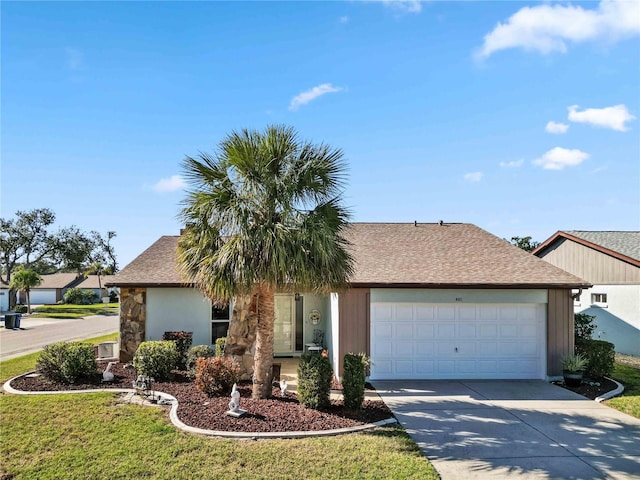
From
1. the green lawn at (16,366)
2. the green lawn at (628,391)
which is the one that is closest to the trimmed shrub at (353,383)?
the green lawn at (628,391)

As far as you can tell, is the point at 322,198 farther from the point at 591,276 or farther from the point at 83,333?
the point at 83,333

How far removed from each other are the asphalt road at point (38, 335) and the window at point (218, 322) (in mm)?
5710

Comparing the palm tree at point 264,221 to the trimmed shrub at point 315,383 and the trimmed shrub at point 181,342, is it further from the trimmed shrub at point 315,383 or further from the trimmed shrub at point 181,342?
the trimmed shrub at point 181,342

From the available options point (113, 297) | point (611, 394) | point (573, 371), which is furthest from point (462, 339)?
point (113, 297)

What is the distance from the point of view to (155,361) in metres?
11.1

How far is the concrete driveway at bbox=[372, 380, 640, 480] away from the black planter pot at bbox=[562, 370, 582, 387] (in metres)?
0.52

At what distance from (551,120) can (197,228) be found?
10983 mm

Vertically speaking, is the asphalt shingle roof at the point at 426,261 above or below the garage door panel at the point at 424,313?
above

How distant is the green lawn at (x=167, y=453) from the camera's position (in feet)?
19.6

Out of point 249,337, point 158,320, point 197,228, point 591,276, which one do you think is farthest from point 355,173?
point 591,276

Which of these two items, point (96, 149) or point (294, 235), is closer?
point (294, 235)

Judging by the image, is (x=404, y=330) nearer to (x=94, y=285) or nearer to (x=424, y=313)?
(x=424, y=313)

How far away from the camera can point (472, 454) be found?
6773mm

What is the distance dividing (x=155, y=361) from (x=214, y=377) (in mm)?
2322
